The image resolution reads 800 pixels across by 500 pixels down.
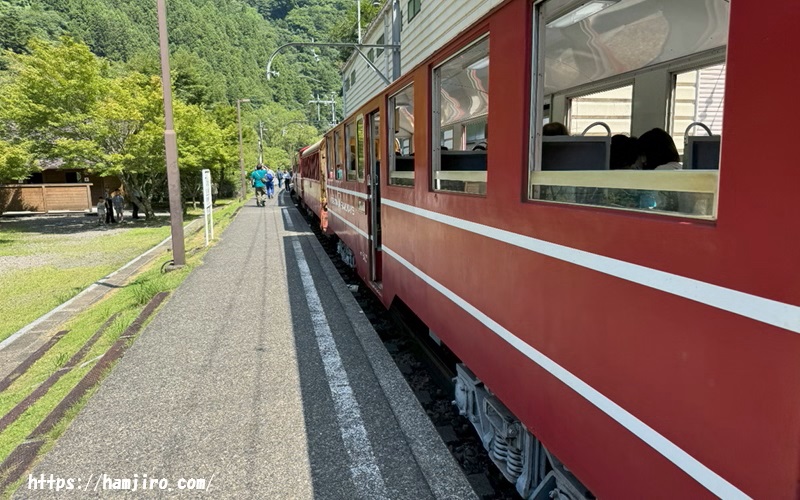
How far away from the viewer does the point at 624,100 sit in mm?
5621

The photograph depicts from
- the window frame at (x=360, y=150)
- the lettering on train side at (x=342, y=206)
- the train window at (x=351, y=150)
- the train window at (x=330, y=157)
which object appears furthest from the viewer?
the train window at (x=330, y=157)

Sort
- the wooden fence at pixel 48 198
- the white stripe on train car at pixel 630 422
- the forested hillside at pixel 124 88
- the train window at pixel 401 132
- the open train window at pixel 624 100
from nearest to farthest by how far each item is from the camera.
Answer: the white stripe on train car at pixel 630 422 → the open train window at pixel 624 100 → the train window at pixel 401 132 → the forested hillside at pixel 124 88 → the wooden fence at pixel 48 198

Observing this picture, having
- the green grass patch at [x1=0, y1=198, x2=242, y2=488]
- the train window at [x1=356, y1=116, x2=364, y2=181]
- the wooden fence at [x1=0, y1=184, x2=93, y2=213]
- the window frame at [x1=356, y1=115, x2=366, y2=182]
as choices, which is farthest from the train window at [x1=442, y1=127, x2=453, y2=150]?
the wooden fence at [x1=0, y1=184, x2=93, y2=213]

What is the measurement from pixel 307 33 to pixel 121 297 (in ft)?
350

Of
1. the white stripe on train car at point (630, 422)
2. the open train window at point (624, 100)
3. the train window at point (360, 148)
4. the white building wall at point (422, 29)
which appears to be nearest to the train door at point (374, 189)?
the train window at point (360, 148)

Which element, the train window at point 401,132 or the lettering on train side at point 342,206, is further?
the lettering on train side at point 342,206

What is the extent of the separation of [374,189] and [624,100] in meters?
2.92

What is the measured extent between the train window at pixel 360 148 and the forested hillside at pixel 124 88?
11814 millimetres

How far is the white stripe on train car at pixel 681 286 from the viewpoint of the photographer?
4.09ft

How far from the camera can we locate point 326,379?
4.60 meters

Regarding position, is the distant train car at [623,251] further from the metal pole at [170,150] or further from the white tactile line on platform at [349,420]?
the metal pole at [170,150]

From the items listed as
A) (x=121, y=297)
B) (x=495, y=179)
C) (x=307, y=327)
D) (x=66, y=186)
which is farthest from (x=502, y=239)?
(x=66, y=186)

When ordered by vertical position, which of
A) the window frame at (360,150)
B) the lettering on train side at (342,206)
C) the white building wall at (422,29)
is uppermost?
the white building wall at (422,29)

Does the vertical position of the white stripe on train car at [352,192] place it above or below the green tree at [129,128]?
below
